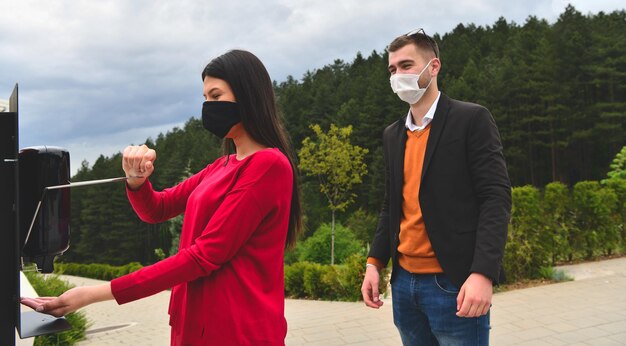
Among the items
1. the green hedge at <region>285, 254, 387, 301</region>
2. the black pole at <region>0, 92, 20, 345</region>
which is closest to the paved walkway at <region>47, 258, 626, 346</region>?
the green hedge at <region>285, 254, 387, 301</region>

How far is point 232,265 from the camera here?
1.47 meters

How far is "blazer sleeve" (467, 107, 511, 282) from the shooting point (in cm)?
175

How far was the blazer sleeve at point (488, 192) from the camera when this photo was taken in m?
1.75

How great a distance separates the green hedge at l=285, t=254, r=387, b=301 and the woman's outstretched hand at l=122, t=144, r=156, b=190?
621cm

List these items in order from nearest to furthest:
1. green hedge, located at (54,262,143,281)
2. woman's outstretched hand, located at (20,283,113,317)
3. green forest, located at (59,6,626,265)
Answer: woman's outstretched hand, located at (20,283,113,317) → green hedge, located at (54,262,143,281) → green forest, located at (59,6,626,265)

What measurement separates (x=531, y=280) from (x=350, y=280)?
2.77m

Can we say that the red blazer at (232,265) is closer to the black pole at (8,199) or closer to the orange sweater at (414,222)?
the black pole at (8,199)

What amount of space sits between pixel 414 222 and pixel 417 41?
2.41 feet

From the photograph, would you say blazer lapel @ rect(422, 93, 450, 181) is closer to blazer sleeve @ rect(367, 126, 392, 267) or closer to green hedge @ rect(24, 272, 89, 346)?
blazer sleeve @ rect(367, 126, 392, 267)

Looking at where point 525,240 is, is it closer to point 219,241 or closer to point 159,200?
point 159,200

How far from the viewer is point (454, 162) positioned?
1.90 metres

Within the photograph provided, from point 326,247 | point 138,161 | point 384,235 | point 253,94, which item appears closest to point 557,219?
point 384,235

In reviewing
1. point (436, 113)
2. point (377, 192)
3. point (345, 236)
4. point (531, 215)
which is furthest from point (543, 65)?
point (436, 113)

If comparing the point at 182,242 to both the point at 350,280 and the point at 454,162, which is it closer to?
the point at 454,162
